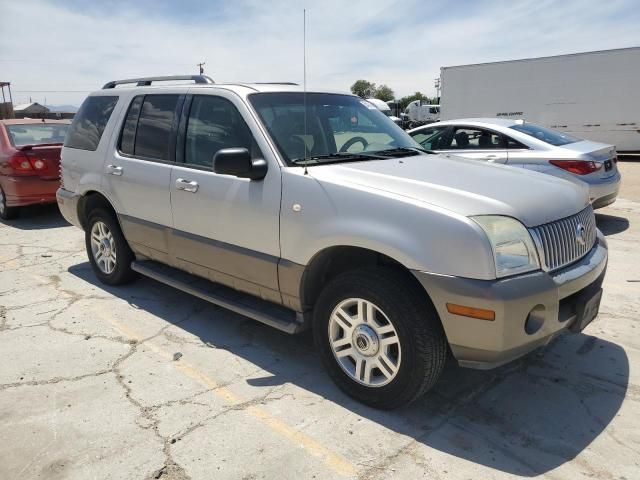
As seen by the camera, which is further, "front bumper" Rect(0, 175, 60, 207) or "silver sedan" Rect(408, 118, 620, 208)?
"front bumper" Rect(0, 175, 60, 207)

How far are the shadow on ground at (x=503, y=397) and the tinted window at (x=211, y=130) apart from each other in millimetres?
1423

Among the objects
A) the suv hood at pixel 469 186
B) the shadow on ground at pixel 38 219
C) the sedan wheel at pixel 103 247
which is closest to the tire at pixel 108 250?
the sedan wheel at pixel 103 247

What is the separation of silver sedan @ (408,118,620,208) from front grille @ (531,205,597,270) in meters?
3.56

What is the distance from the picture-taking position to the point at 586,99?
17.4 metres

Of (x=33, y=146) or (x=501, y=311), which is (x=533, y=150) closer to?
(x=501, y=311)

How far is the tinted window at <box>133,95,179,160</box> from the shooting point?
4199 millimetres

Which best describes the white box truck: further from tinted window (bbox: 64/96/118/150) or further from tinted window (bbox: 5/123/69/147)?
tinted window (bbox: 64/96/118/150)

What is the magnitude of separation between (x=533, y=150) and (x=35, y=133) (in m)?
7.81

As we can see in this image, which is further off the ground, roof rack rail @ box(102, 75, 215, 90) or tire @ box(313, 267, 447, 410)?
roof rack rail @ box(102, 75, 215, 90)

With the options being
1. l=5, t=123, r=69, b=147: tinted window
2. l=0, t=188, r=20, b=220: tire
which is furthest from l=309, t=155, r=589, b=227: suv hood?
l=0, t=188, r=20, b=220: tire

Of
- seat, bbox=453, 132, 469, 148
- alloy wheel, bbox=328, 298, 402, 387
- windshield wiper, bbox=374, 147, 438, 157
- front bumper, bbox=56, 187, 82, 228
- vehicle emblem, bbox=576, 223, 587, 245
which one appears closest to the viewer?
alloy wheel, bbox=328, 298, 402, 387

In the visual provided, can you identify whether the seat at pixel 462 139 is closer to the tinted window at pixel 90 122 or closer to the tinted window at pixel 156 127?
the tinted window at pixel 156 127

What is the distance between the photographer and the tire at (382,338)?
273cm

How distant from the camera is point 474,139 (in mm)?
7484
